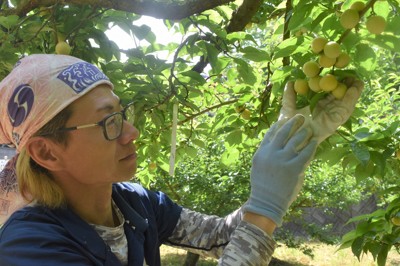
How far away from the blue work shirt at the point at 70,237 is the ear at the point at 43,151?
0.15 m

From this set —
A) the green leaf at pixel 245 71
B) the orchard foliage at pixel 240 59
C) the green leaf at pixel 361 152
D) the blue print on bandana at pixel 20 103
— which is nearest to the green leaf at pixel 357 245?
the orchard foliage at pixel 240 59

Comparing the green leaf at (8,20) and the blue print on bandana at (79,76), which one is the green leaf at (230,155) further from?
the blue print on bandana at (79,76)

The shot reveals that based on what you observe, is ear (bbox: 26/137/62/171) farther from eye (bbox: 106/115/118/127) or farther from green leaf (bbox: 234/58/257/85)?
green leaf (bbox: 234/58/257/85)

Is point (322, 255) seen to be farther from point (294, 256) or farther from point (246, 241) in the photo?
point (246, 241)

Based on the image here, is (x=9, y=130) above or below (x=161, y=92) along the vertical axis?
below

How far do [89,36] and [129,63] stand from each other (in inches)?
8.5

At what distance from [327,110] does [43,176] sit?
0.90 metres

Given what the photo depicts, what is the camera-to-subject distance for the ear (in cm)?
146

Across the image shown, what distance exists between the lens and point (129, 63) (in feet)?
7.34

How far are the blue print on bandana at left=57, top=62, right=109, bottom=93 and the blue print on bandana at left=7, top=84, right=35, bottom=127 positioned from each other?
0.10 metres

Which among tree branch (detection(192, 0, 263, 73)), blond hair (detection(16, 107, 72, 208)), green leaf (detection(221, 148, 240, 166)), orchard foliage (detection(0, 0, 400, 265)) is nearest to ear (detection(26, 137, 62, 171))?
blond hair (detection(16, 107, 72, 208))

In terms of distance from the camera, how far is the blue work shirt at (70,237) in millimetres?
1223

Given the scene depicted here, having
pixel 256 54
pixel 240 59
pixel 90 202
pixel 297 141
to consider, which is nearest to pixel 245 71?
pixel 240 59

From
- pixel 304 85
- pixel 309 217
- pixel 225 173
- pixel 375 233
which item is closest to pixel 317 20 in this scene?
pixel 304 85
